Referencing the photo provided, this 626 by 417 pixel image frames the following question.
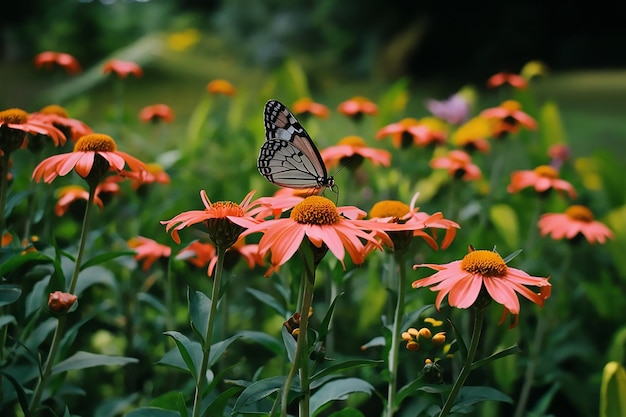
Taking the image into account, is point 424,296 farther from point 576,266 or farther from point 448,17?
point 448,17

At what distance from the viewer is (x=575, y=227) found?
106cm

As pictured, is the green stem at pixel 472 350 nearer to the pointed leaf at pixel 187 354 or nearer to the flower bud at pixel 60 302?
the pointed leaf at pixel 187 354

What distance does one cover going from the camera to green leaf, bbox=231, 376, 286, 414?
582 millimetres

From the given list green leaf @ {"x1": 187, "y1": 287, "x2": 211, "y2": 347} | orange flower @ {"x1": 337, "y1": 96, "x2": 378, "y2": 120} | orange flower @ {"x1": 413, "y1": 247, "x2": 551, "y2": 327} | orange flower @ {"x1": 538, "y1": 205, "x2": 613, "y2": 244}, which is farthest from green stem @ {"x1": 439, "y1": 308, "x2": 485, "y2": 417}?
orange flower @ {"x1": 337, "y1": 96, "x2": 378, "y2": 120}

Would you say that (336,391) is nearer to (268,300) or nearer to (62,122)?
(268,300)

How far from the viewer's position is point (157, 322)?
46.8 inches

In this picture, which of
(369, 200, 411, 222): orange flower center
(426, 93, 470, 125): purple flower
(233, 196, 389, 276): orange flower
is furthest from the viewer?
(426, 93, 470, 125): purple flower

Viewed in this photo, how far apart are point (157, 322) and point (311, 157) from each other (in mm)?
551

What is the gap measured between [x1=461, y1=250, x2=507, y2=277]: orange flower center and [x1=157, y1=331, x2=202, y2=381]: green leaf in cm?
28

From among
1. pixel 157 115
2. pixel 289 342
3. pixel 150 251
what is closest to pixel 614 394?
pixel 289 342

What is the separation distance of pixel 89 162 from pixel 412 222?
13.8 inches

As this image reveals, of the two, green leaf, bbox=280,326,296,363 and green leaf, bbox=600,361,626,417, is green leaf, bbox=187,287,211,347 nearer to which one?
green leaf, bbox=280,326,296,363

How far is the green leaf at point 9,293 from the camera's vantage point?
0.66m

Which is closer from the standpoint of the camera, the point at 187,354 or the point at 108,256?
the point at 187,354
